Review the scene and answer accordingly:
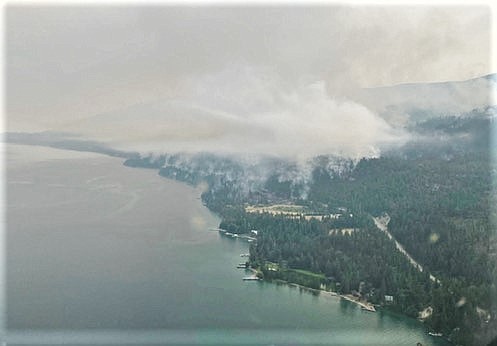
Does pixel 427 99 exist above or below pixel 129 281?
above

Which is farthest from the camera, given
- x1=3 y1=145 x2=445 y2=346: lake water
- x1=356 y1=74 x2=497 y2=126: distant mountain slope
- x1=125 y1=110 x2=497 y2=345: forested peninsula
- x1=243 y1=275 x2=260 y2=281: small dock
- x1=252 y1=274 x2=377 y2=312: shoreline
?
x1=356 y1=74 x2=497 y2=126: distant mountain slope

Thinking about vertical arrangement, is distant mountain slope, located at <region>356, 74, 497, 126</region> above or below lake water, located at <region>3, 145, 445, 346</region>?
above

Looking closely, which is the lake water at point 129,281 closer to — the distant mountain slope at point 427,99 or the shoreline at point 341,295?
the shoreline at point 341,295

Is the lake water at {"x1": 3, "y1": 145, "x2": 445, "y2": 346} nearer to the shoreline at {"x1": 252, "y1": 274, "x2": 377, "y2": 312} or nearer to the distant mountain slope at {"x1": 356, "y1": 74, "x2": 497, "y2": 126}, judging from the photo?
the shoreline at {"x1": 252, "y1": 274, "x2": 377, "y2": 312}

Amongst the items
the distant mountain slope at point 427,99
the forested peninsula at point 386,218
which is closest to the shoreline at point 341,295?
the forested peninsula at point 386,218

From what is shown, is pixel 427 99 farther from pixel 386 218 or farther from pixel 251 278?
pixel 251 278

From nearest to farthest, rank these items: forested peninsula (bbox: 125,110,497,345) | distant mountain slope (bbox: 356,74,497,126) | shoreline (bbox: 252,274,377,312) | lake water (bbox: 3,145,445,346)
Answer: lake water (bbox: 3,145,445,346) → forested peninsula (bbox: 125,110,497,345) → shoreline (bbox: 252,274,377,312) → distant mountain slope (bbox: 356,74,497,126)

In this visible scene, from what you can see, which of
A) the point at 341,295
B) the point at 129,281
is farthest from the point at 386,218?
the point at 129,281

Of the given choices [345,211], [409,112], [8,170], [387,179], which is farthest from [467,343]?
[8,170]

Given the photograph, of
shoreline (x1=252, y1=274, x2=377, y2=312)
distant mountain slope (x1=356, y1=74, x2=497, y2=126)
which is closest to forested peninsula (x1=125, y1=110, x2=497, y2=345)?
shoreline (x1=252, y1=274, x2=377, y2=312)
